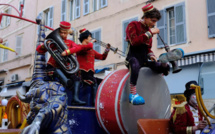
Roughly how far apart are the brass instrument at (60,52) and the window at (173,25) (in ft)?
26.4

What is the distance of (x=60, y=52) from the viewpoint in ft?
10.9

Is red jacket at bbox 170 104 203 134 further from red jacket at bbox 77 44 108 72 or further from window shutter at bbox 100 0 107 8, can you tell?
window shutter at bbox 100 0 107 8

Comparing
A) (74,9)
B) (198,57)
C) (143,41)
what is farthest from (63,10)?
(143,41)

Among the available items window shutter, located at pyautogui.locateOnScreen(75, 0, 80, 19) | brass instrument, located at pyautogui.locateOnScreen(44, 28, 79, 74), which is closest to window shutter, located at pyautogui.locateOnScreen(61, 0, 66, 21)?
window shutter, located at pyautogui.locateOnScreen(75, 0, 80, 19)

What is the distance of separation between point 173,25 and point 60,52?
880 cm

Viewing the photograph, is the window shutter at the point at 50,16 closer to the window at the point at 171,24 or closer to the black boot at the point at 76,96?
the window at the point at 171,24

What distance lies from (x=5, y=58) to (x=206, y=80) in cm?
2174

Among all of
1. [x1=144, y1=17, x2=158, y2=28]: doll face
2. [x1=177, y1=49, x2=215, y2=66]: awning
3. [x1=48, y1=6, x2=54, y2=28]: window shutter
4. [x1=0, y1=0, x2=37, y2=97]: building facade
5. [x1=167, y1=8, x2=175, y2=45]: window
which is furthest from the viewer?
[x1=0, y1=0, x2=37, y2=97]: building facade

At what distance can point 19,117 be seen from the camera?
207 inches

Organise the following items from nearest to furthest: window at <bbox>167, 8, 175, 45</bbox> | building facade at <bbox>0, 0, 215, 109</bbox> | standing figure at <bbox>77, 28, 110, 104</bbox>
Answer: standing figure at <bbox>77, 28, 110, 104</bbox>
building facade at <bbox>0, 0, 215, 109</bbox>
window at <bbox>167, 8, 175, 45</bbox>

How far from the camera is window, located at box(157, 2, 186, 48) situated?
10.8 m

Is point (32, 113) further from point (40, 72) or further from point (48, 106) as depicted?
point (40, 72)

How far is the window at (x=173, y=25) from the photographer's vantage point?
10.8m

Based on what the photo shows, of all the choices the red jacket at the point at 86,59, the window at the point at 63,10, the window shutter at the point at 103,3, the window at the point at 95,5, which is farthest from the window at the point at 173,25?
the red jacket at the point at 86,59
